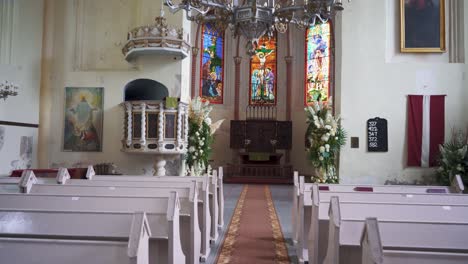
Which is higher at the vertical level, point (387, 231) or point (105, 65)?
point (105, 65)

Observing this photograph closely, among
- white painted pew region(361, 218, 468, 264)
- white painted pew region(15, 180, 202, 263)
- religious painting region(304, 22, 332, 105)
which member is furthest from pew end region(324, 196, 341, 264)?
religious painting region(304, 22, 332, 105)

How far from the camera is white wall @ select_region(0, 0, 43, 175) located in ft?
29.0

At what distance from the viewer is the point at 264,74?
16344 millimetres

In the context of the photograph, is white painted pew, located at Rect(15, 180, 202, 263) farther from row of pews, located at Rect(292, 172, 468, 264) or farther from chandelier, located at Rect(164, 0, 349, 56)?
chandelier, located at Rect(164, 0, 349, 56)

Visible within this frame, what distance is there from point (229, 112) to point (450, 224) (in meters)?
13.6

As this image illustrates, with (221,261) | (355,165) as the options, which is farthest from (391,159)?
(221,261)

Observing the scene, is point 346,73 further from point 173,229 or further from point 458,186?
point 173,229

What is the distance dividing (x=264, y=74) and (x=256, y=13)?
11221 mm

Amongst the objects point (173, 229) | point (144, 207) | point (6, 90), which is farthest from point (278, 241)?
point (6, 90)

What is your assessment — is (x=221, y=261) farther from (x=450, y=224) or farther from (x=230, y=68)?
(x=230, y=68)

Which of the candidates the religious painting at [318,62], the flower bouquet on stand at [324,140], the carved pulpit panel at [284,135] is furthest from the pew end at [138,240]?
the religious painting at [318,62]

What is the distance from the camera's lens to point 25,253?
2.21m

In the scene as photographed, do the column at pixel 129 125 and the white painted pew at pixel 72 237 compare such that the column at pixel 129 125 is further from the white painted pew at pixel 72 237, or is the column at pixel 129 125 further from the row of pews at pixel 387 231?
the white painted pew at pixel 72 237

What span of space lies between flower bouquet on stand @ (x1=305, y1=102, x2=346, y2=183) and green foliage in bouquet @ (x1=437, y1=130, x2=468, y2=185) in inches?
89.3
